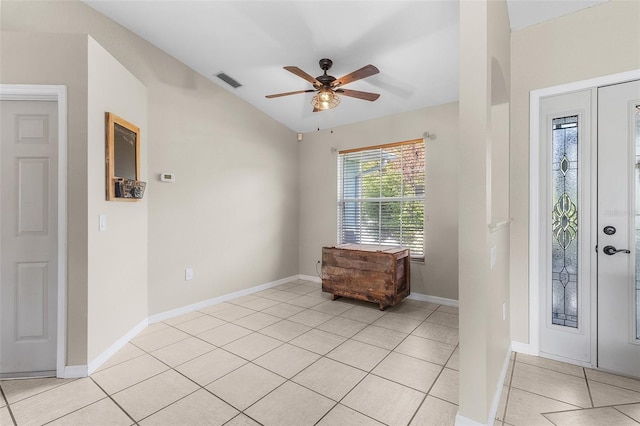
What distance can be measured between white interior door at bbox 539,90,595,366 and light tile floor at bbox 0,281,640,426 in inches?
9.8

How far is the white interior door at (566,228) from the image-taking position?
2361 mm

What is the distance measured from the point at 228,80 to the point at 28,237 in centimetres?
269

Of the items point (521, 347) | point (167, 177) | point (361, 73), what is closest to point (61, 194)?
point (167, 177)

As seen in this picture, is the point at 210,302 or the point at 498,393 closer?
the point at 498,393

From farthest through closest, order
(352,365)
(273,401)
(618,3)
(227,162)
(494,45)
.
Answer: (227,162) < (352,365) < (618,3) < (273,401) < (494,45)

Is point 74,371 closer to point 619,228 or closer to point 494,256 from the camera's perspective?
point 494,256

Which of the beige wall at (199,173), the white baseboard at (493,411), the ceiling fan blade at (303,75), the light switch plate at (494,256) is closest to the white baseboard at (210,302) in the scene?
the beige wall at (199,173)

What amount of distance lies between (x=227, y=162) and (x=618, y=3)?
4075 mm

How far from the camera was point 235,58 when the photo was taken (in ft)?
11.0

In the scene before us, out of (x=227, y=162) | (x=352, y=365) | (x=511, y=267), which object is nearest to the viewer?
(x=352, y=365)

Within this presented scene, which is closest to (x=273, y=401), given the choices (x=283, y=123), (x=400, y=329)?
(x=400, y=329)

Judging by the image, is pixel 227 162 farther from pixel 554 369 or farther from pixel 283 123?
pixel 554 369

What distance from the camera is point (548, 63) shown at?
8.11ft

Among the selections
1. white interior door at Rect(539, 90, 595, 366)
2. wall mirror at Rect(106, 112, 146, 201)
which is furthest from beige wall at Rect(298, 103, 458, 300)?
wall mirror at Rect(106, 112, 146, 201)
